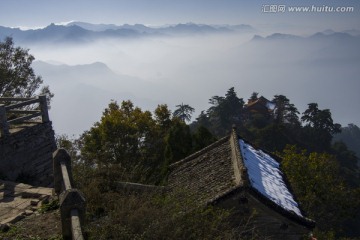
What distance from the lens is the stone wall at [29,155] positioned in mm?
11953

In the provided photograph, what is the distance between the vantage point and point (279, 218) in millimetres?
10812

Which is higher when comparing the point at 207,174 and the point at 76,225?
the point at 76,225

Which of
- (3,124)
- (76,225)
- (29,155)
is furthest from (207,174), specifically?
(76,225)

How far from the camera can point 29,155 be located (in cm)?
1272

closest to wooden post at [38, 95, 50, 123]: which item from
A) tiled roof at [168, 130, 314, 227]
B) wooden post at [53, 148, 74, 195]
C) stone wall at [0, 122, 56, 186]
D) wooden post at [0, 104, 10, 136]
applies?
stone wall at [0, 122, 56, 186]

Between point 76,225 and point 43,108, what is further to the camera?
point 43,108

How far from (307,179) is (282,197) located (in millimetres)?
11190

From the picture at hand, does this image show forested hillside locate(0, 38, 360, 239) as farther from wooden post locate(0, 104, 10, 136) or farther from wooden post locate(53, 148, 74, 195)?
wooden post locate(0, 104, 10, 136)

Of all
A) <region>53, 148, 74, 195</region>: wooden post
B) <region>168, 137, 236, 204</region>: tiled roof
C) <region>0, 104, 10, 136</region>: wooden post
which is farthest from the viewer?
<region>0, 104, 10, 136</region>: wooden post

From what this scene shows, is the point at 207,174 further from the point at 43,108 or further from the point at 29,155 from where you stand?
the point at 43,108

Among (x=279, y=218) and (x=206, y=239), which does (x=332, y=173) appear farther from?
(x=206, y=239)

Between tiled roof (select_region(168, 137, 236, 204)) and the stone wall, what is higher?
the stone wall

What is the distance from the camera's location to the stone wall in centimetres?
1195

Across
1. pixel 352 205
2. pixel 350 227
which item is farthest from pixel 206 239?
pixel 350 227
